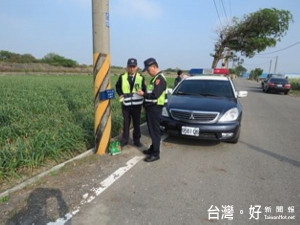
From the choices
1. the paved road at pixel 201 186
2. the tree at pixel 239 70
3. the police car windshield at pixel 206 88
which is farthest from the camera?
the tree at pixel 239 70

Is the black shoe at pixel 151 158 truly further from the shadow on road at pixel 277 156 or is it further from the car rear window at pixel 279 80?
the car rear window at pixel 279 80

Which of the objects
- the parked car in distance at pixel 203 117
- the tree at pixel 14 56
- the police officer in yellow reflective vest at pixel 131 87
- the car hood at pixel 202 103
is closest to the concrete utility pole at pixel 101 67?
the police officer in yellow reflective vest at pixel 131 87

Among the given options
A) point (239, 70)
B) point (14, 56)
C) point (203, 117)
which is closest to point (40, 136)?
point (203, 117)

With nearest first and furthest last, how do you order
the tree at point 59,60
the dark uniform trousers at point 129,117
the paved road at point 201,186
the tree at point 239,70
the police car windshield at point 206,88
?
1. the paved road at point 201,186
2. the dark uniform trousers at point 129,117
3. the police car windshield at point 206,88
4. the tree at point 59,60
5. the tree at point 239,70

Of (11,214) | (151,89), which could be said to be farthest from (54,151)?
(151,89)

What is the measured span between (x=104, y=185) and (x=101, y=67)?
2027 mm

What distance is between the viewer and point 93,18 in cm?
404

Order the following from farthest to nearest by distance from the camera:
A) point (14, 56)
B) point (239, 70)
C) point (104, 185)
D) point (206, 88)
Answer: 1. point (239, 70)
2. point (14, 56)
3. point (206, 88)
4. point (104, 185)

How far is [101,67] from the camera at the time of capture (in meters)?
4.15

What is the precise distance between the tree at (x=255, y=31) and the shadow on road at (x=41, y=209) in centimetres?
1952

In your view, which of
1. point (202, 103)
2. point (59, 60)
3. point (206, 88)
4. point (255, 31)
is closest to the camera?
point (202, 103)

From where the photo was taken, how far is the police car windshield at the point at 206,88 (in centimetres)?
579

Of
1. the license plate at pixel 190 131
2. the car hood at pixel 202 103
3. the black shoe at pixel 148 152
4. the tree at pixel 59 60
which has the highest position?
the tree at pixel 59 60

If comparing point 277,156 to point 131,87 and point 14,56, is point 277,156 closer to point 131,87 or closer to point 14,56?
point 131,87
